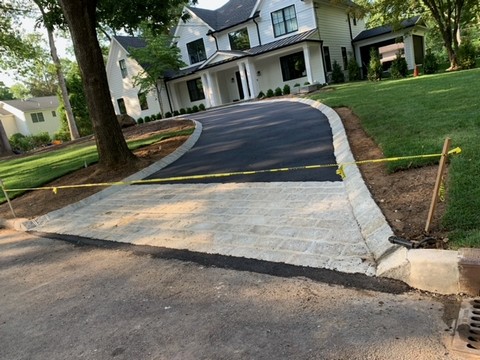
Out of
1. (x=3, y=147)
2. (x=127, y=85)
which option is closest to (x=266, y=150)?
(x=3, y=147)

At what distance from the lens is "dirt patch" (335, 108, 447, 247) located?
158 inches

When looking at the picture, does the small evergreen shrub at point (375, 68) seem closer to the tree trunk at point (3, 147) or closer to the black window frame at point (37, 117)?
the tree trunk at point (3, 147)

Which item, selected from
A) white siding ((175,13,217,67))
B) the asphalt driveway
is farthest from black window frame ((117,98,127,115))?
the asphalt driveway

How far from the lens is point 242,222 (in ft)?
18.3

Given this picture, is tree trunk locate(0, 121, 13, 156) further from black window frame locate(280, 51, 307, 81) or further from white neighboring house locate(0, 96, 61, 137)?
white neighboring house locate(0, 96, 61, 137)

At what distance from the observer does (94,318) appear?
3820 millimetres

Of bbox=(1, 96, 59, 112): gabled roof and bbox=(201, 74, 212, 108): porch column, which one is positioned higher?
bbox=(1, 96, 59, 112): gabled roof

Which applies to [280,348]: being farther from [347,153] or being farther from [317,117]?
[317,117]

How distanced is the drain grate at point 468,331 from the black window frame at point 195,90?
31.0m

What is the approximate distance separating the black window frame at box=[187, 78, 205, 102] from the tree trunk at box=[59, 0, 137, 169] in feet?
74.5

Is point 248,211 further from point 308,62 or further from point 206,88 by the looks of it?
point 206,88

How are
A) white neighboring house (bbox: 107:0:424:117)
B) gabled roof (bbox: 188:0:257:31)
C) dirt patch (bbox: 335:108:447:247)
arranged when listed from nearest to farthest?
1. dirt patch (bbox: 335:108:447:247)
2. white neighboring house (bbox: 107:0:424:117)
3. gabled roof (bbox: 188:0:257:31)

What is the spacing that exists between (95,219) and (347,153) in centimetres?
488

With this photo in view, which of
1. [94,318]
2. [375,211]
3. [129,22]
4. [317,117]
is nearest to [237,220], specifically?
[375,211]
